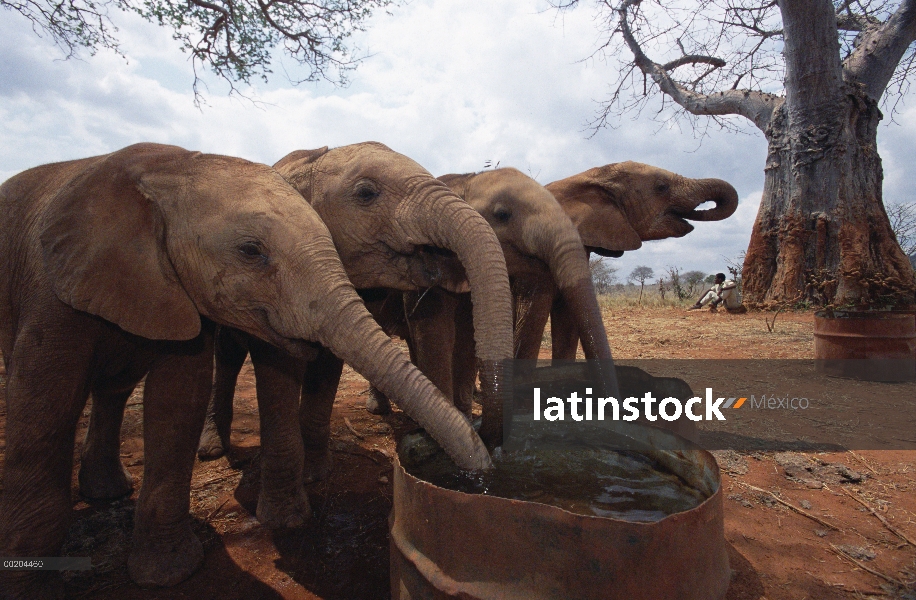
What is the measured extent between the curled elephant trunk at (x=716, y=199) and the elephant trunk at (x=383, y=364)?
165 inches

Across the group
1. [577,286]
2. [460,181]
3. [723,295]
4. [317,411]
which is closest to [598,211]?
[460,181]

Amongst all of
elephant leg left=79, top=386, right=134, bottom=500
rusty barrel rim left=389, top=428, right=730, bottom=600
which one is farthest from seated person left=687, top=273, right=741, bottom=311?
elephant leg left=79, top=386, right=134, bottom=500

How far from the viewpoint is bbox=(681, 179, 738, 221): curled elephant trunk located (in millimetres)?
5086

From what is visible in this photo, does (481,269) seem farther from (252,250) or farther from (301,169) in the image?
(301,169)

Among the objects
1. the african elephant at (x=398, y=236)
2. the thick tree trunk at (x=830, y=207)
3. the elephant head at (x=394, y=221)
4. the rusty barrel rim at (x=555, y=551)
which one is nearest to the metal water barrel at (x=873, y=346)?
the thick tree trunk at (x=830, y=207)

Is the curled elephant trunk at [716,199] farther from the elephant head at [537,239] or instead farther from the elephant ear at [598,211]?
the elephant head at [537,239]

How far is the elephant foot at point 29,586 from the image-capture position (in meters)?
2.08

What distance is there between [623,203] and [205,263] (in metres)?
4.04

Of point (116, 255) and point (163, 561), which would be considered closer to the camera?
point (116, 255)

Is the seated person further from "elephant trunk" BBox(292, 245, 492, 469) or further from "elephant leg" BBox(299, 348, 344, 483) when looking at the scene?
"elephant trunk" BBox(292, 245, 492, 469)

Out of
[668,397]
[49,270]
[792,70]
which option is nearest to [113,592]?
[49,270]

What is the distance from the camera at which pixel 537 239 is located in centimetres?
379

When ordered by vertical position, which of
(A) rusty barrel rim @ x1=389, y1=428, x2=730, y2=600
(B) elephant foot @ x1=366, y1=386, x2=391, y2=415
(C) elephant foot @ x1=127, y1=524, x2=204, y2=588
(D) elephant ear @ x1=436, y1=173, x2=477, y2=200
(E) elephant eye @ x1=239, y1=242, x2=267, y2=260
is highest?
(D) elephant ear @ x1=436, y1=173, x2=477, y2=200

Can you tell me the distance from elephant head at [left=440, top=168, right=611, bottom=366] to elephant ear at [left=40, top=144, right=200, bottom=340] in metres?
2.30
